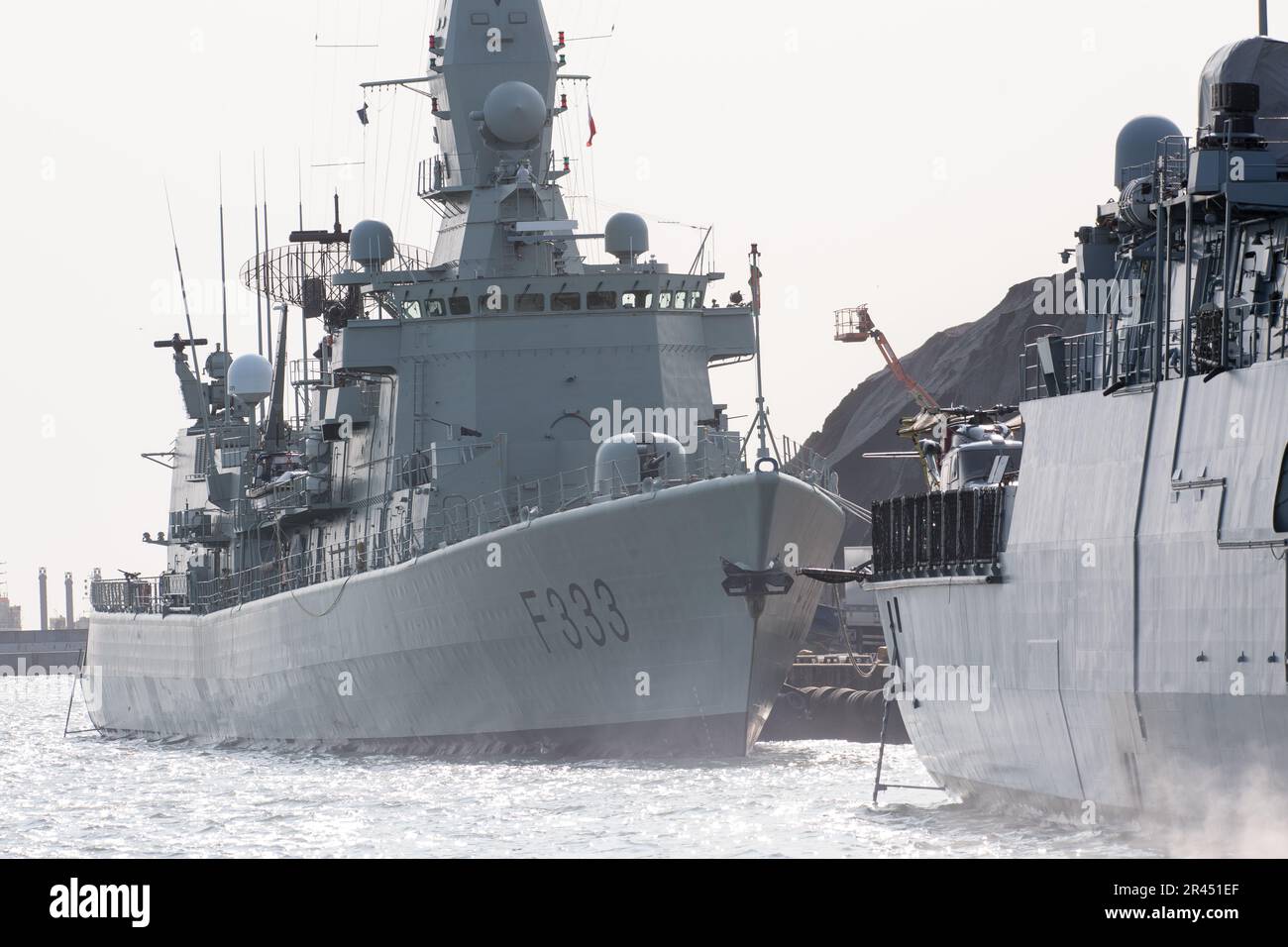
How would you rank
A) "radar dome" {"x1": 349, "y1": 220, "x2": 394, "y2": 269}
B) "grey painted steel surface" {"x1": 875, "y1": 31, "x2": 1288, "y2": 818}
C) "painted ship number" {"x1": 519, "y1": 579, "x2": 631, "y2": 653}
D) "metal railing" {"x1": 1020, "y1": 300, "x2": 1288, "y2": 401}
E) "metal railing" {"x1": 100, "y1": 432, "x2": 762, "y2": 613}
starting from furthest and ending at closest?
"radar dome" {"x1": 349, "y1": 220, "x2": 394, "y2": 269} < "metal railing" {"x1": 100, "y1": 432, "x2": 762, "y2": 613} < "painted ship number" {"x1": 519, "y1": 579, "x2": 631, "y2": 653} < "metal railing" {"x1": 1020, "y1": 300, "x2": 1288, "y2": 401} < "grey painted steel surface" {"x1": 875, "y1": 31, "x2": 1288, "y2": 818}

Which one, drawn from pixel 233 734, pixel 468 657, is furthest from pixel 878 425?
pixel 468 657

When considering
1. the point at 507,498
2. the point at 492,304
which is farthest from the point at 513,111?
the point at 507,498

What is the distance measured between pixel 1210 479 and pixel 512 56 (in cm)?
2268

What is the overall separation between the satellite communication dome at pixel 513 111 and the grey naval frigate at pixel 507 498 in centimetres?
6

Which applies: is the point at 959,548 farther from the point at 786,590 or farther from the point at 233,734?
the point at 233,734

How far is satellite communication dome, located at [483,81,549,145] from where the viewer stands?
35.4 meters

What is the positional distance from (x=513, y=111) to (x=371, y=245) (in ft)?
12.9

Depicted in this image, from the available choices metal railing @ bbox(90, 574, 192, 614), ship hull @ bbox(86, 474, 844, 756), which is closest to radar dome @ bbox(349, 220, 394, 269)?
ship hull @ bbox(86, 474, 844, 756)

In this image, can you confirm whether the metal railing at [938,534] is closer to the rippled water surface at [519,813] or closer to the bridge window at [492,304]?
the rippled water surface at [519,813]

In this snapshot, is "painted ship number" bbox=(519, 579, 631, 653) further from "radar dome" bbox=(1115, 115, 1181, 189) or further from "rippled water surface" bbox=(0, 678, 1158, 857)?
"radar dome" bbox=(1115, 115, 1181, 189)

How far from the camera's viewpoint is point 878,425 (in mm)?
86250

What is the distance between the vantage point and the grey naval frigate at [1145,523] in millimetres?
16297

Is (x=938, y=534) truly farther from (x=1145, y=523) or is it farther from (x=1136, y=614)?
(x=1136, y=614)

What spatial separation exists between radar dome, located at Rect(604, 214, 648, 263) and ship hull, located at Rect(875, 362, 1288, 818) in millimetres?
13980
